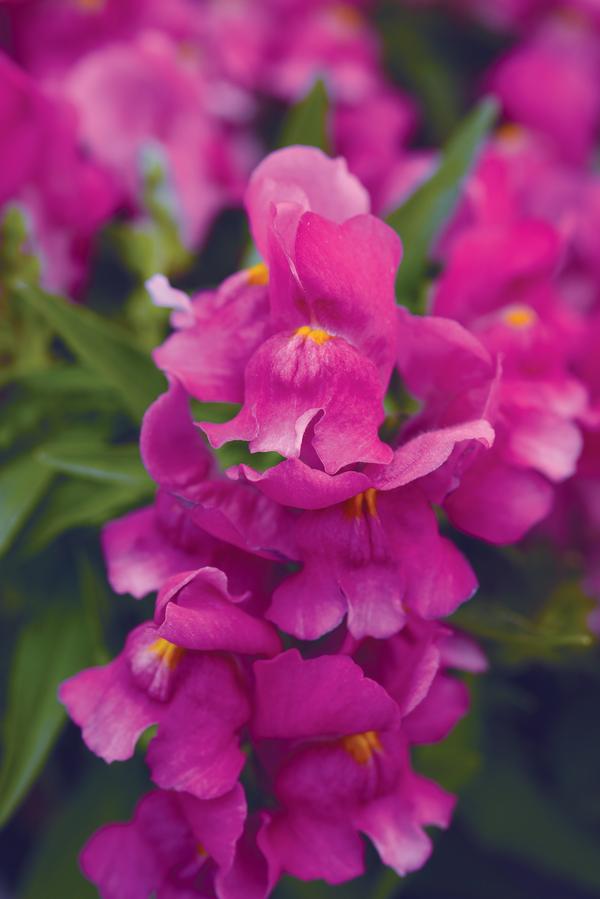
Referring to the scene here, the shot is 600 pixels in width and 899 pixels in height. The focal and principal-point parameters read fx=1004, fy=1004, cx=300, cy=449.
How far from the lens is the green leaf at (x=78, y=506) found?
668mm

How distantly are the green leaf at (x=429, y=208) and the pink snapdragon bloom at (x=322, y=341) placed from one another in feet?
0.73

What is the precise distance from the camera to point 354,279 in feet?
1.65

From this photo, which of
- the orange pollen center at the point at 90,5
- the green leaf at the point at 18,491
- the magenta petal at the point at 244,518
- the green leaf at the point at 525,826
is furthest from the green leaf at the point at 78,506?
the orange pollen center at the point at 90,5

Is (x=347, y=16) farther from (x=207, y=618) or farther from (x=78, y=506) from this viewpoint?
(x=207, y=618)

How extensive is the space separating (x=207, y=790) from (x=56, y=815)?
43 cm

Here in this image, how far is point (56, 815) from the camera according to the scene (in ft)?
2.80

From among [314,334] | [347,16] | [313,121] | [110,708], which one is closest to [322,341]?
[314,334]

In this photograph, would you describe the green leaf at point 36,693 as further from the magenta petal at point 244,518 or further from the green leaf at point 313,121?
the green leaf at point 313,121

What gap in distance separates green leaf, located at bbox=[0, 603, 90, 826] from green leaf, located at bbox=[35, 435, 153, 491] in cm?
14

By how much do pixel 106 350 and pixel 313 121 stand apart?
0.26 m

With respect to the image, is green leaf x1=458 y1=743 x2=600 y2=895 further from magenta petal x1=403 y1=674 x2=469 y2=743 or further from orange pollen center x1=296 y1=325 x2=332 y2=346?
orange pollen center x1=296 y1=325 x2=332 y2=346

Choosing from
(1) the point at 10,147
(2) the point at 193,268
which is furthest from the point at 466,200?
(1) the point at 10,147

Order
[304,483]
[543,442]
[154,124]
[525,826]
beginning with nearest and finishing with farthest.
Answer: [304,483] < [543,442] < [525,826] < [154,124]

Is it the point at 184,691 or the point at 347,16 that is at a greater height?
the point at 347,16
